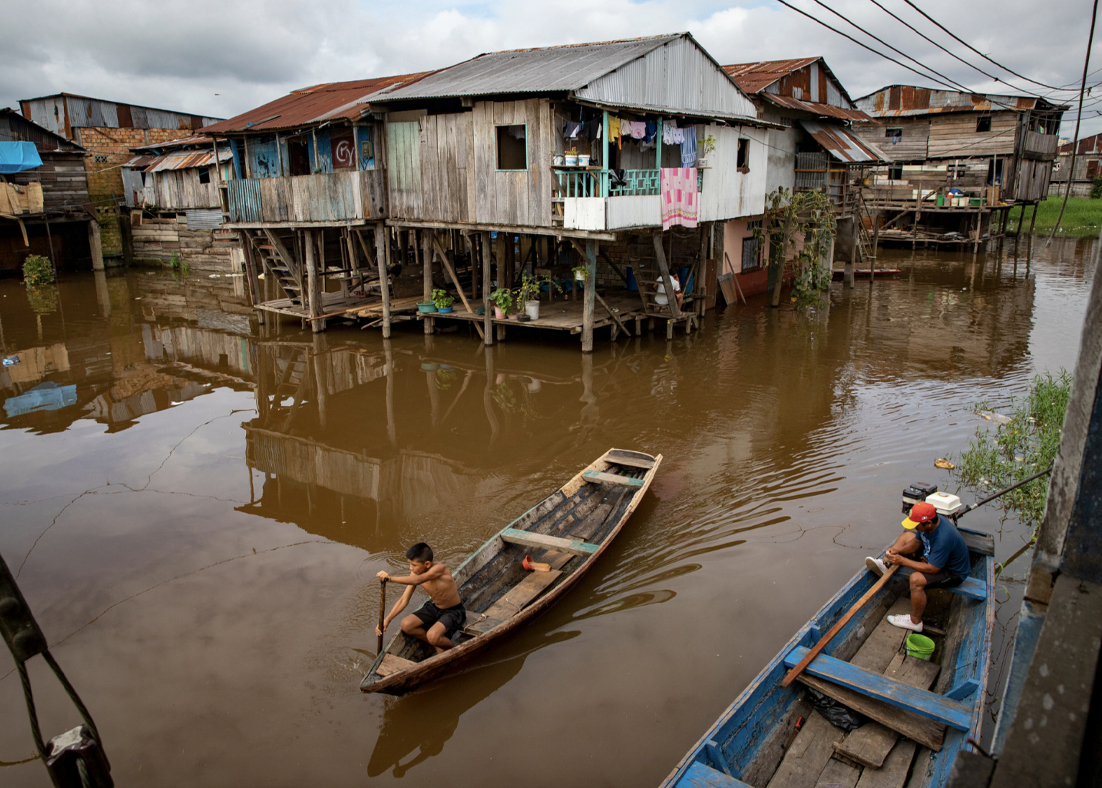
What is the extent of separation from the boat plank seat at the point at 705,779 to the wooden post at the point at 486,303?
42.4 feet

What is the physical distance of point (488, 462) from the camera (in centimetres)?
1053

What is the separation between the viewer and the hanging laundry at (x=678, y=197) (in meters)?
15.2

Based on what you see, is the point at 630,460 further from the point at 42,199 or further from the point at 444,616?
the point at 42,199

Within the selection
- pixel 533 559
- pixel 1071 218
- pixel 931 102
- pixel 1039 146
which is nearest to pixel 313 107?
pixel 533 559

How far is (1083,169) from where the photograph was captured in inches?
2120

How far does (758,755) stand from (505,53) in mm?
17462

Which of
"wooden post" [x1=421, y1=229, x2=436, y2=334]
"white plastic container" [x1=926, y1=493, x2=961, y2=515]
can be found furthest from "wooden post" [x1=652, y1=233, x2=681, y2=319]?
"white plastic container" [x1=926, y1=493, x2=961, y2=515]

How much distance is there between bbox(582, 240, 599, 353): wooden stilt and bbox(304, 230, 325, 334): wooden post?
730cm

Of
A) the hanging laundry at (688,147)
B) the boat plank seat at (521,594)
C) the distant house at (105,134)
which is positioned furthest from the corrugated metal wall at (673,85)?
the distant house at (105,134)

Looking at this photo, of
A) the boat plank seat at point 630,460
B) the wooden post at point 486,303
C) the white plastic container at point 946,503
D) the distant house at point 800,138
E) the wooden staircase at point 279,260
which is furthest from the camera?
the distant house at point 800,138

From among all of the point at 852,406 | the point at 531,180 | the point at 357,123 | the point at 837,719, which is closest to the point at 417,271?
the point at 357,123

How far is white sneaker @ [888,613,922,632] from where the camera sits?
5.88 metres

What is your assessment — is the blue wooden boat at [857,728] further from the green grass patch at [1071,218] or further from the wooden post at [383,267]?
Result: the green grass patch at [1071,218]

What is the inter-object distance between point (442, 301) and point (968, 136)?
85.5ft
